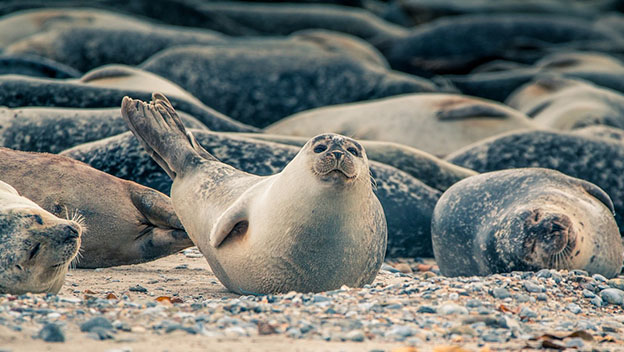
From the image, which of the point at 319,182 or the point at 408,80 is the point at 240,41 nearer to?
the point at 408,80

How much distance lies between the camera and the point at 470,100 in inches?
352

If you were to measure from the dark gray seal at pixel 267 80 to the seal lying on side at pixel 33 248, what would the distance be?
6.06 metres

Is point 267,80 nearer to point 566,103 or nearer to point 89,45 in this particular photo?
point 89,45

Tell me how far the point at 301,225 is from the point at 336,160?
0.33 m

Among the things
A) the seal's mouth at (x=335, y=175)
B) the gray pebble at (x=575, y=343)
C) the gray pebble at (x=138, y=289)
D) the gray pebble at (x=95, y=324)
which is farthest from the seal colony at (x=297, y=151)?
the gray pebble at (x=575, y=343)

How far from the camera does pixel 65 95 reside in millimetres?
6965

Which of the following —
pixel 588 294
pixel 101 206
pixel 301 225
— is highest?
pixel 301 225

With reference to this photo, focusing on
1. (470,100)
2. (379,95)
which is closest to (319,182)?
(470,100)

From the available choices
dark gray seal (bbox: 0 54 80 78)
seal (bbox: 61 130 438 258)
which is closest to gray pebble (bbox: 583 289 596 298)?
seal (bbox: 61 130 438 258)

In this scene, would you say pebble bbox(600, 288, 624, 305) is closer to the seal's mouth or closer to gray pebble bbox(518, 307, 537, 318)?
gray pebble bbox(518, 307, 537, 318)

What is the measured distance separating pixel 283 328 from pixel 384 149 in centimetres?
351

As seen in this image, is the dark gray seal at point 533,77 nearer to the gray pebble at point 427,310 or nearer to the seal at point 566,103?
the seal at point 566,103

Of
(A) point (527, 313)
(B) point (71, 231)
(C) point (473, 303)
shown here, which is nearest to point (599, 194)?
(A) point (527, 313)

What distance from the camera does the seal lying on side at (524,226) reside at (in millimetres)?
4172
